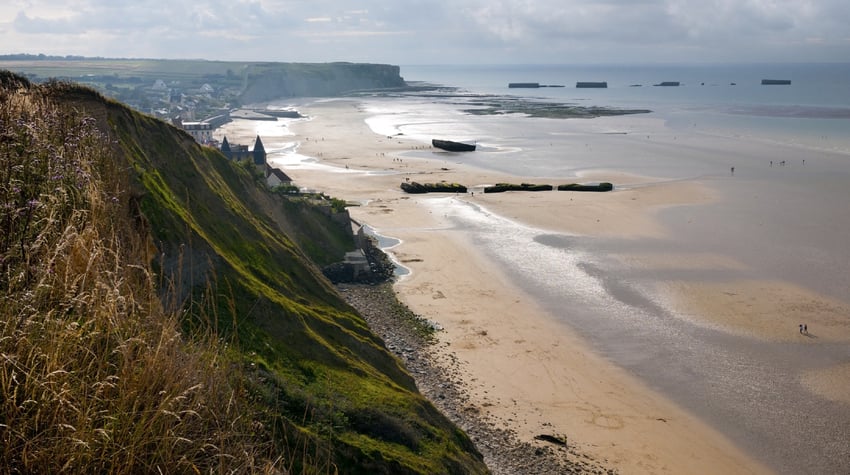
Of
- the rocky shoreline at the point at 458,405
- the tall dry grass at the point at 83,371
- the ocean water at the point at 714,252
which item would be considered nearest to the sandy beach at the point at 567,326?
the rocky shoreline at the point at 458,405

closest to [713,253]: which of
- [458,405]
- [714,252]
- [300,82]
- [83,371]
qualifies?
[714,252]

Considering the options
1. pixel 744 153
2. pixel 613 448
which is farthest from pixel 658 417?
pixel 744 153

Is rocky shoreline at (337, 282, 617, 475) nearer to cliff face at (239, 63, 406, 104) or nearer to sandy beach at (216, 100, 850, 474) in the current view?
sandy beach at (216, 100, 850, 474)

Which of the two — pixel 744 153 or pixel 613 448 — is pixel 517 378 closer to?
pixel 613 448

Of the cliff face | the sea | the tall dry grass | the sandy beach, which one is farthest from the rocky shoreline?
the cliff face

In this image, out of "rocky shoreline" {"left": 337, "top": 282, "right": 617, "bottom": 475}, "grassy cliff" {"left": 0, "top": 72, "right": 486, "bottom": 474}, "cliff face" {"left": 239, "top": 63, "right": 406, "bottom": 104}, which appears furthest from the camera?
"cliff face" {"left": 239, "top": 63, "right": 406, "bottom": 104}

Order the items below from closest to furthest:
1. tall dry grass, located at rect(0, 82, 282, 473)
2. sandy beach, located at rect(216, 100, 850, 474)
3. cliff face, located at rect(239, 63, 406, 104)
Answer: tall dry grass, located at rect(0, 82, 282, 473), sandy beach, located at rect(216, 100, 850, 474), cliff face, located at rect(239, 63, 406, 104)

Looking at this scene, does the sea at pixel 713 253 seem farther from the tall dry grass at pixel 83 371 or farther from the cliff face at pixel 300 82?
the cliff face at pixel 300 82
